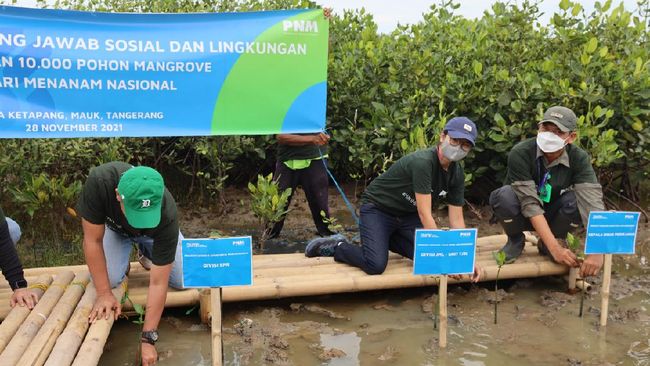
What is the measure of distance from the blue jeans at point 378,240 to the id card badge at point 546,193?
40.2 inches

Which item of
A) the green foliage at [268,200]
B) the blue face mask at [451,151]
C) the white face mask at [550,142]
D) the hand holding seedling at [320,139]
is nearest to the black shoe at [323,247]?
the green foliage at [268,200]

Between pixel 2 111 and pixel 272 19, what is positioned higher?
pixel 272 19

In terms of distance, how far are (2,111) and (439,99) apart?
14.0ft

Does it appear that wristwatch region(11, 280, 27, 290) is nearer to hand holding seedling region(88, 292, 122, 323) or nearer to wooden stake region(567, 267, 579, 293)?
hand holding seedling region(88, 292, 122, 323)

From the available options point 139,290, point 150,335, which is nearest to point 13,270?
point 139,290

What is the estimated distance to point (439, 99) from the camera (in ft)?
22.2

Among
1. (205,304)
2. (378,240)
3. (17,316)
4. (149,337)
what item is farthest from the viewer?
(378,240)

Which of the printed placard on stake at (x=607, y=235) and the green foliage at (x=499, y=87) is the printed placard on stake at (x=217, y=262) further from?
the green foliage at (x=499, y=87)

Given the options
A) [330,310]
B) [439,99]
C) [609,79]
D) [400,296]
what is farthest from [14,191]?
[609,79]

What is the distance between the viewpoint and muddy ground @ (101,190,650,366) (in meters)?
3.99

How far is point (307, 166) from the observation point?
6102 millimetres

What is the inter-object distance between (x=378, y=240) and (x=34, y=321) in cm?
256

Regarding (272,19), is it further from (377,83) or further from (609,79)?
(609,79)

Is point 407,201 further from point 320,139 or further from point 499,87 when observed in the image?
point 499,87
